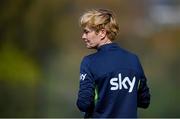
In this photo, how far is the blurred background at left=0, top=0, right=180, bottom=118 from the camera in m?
5.89

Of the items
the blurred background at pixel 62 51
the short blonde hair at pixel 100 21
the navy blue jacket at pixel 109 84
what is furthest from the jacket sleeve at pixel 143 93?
the blurred background at pixel 62 51

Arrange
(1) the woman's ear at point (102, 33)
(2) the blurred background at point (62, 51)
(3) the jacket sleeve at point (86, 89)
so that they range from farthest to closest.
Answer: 1. (2) the blurred background at point (62, 51)
2. (1) the woman's ear at point (102, 33)
3. (3) the jacket sleeve at point (86, 89)

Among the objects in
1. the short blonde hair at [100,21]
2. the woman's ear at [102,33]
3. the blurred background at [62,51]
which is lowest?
the blurred background at [62,51]

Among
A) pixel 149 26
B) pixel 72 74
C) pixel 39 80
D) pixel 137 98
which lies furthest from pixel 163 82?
pixel 137 98

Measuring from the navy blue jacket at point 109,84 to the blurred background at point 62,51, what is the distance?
2.69 meters

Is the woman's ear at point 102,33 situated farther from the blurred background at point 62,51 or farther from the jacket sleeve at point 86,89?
the blurred background at point 62,51

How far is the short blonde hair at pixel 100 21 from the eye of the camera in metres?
3.19

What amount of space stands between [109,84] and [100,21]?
372 mm

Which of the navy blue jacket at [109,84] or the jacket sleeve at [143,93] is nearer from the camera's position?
the navy blue jacket at [109,84]

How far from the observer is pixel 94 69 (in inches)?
123

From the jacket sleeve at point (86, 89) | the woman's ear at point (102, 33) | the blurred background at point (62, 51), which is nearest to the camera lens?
the jacket sleeve at point (86, 89)

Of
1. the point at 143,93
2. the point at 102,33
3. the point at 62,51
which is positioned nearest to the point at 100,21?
the point at 102,33

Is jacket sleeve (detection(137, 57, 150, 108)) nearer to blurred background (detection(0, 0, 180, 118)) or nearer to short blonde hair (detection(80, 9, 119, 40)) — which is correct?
short blonde hair (detection(80, 9, 119, 40))

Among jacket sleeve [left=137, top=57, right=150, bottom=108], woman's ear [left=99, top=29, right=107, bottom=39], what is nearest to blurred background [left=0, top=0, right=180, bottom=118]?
jacket sleeve [left=137, top=57, right=150, bottom=108]
